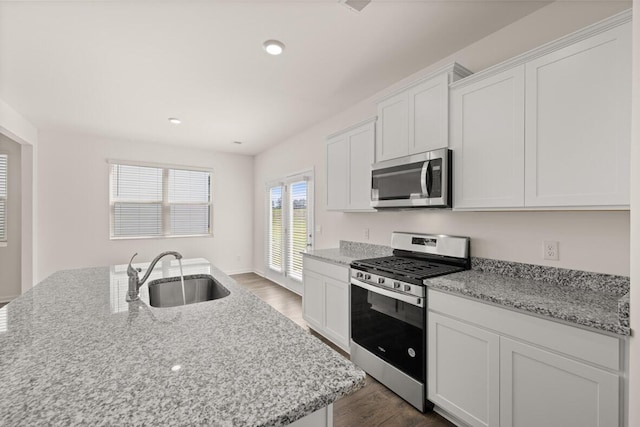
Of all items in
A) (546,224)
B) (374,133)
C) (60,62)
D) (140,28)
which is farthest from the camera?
(374,133)

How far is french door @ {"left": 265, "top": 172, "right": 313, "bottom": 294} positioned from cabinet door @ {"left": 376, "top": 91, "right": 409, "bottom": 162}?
1.85m

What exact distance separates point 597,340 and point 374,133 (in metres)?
2.16

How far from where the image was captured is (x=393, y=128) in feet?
8.29

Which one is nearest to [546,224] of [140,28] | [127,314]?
[127,314]

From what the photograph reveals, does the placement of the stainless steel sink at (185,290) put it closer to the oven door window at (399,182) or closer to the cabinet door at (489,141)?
the oven door window at (399,182)

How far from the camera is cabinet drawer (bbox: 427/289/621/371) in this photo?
1.20m

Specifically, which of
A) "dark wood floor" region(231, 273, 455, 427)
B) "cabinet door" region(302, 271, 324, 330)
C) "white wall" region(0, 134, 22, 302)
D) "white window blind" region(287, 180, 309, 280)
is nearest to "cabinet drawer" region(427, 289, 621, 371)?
"dark wood floor" region(231, 273, 455, 427)

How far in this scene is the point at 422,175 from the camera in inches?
85.1

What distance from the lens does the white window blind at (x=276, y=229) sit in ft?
17.4

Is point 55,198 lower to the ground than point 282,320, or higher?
higher

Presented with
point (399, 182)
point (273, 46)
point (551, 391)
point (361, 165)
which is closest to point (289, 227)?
point (361, 165)

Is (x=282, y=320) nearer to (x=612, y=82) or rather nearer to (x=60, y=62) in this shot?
(x=612, y=82)

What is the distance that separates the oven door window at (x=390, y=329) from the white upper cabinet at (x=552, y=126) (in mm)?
896

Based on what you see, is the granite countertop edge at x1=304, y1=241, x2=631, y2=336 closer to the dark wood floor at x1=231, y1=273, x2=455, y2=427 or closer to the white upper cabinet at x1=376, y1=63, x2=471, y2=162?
the dark wood floor at x1=231, y1=273, x2=455, y2=427
